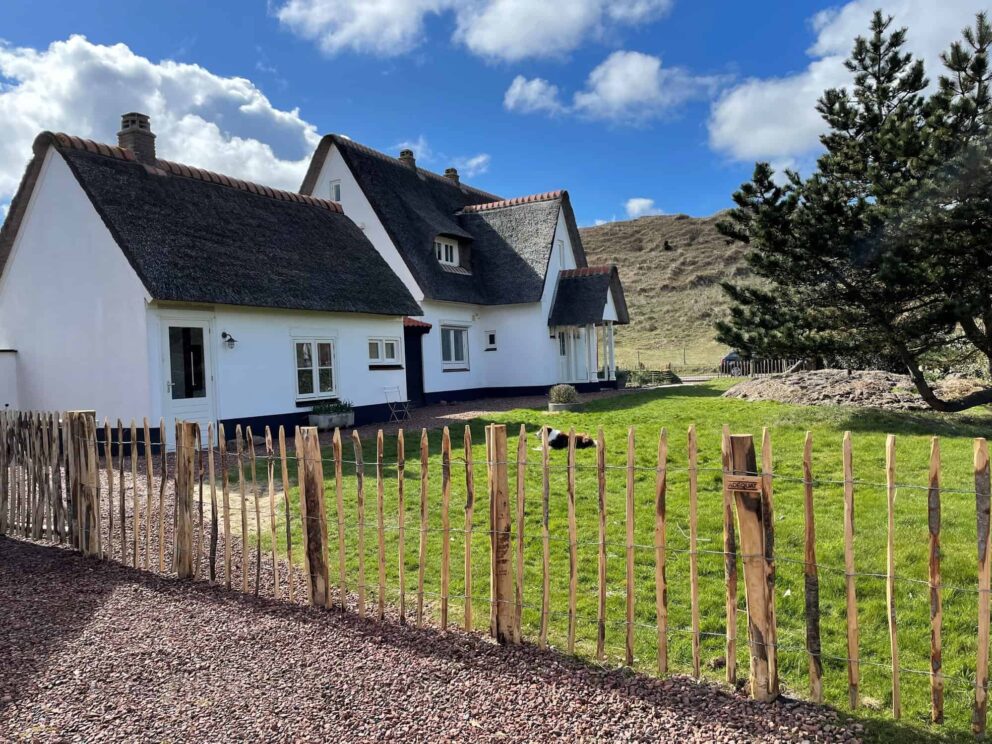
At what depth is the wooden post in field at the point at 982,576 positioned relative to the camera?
10.2ft

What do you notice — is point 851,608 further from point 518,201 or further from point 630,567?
point 518,201

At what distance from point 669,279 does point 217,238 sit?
60534mm

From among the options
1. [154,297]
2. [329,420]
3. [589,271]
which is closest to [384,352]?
[329,420]

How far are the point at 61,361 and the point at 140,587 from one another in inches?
393

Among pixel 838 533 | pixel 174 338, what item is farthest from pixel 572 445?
pixel 174 338

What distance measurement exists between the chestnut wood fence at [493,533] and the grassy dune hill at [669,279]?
38544mm

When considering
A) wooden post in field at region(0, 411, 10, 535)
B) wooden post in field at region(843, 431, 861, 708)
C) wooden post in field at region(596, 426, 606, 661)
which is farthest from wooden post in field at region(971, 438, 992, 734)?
wooden post in field at region(0, 411, 10, 535)

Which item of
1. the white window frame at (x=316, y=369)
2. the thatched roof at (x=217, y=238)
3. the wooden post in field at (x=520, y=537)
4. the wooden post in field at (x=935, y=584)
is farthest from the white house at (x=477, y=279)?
the wooden post in field at (x=935, y=584)

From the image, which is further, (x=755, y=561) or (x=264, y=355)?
(x=264, y=355)

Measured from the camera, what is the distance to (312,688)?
12.6 feet

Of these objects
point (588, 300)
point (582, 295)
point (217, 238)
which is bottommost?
point (588, 300)

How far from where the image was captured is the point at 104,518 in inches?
307

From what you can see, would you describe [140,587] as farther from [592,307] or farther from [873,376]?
[592,307]

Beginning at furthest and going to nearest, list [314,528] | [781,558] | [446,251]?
[446,251], [314,528], [781,558]
